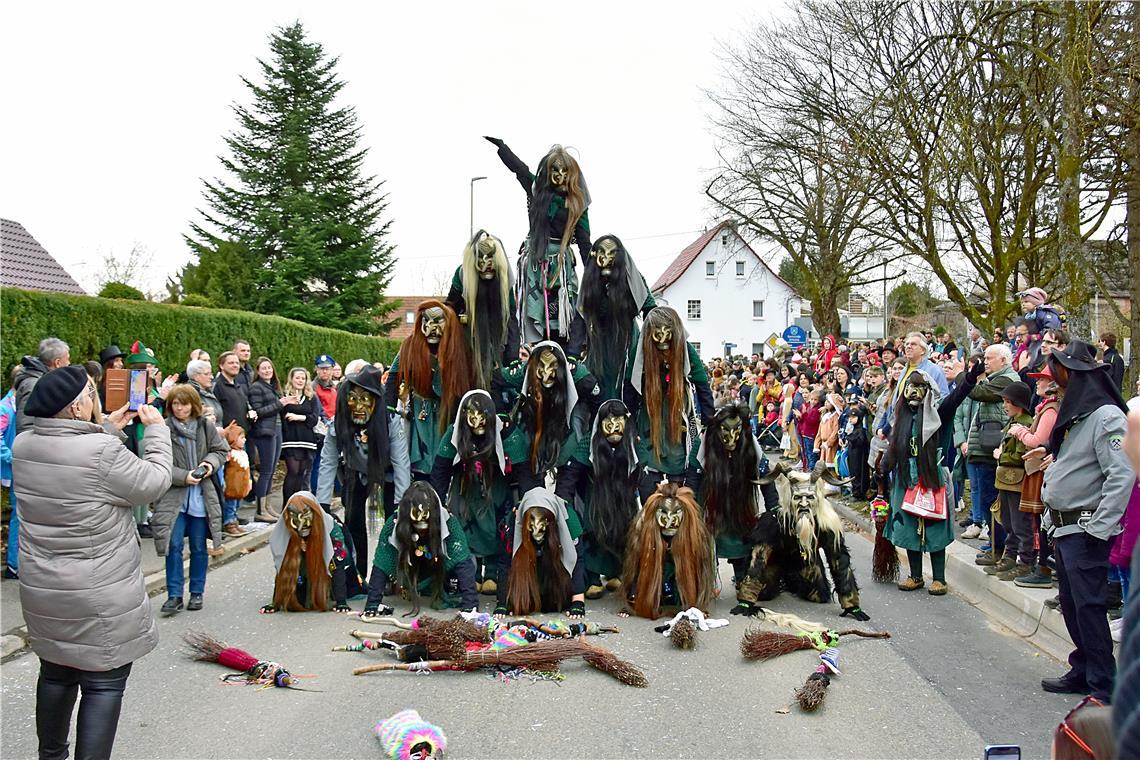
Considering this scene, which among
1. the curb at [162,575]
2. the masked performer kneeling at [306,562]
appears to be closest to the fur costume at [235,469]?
the curb at [162,575]

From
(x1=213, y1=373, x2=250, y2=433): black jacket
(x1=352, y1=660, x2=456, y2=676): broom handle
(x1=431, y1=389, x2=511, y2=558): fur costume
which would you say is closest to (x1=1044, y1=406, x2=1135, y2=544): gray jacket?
(x1=352, y1=660, x2=456, y2=676): broom handle

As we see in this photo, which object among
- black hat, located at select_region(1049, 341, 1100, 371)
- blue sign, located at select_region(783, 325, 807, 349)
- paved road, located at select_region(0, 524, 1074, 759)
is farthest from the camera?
blue sign, located at select_region(783, 325, 807, 349)

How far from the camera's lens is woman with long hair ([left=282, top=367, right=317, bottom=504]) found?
35.4 ft

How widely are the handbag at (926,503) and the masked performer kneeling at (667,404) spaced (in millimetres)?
1783

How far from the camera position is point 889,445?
8.14 metres

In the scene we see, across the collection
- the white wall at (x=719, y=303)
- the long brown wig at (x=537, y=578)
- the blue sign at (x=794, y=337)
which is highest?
the white wall at (x=719, y=303)

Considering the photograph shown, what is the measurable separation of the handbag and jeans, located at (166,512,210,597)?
18.6 ft

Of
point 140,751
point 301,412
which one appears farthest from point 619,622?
point 301,412

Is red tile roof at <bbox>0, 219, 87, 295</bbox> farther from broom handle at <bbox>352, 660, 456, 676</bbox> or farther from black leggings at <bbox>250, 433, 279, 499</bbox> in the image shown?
broom handle at <bbox>352, 660, 456, 676</bbox>

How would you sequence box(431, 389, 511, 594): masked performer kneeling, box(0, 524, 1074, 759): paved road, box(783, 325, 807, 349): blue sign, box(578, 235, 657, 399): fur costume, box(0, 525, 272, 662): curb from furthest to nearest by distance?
box(783, 325, 807, 349): blue sign → box(578, 235, 657, 399): fur costume → box(431, 389, 511, 594): masked performer kneeling → box(0, 525, 272, 662): curb → box(0, 524, 1074, 759): paved road

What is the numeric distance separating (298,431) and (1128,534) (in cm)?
843

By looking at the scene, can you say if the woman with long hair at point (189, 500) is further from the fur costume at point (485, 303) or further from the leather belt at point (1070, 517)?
the leather belt at point (1070, 517)

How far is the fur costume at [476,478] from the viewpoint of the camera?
7.39 meters

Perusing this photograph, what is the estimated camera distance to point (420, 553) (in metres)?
7.02
